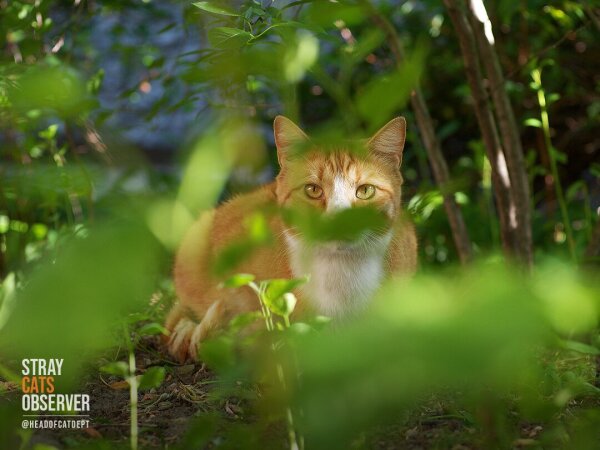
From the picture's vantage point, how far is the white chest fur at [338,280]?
5.06ft

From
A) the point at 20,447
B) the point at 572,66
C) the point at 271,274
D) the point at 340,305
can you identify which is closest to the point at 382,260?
the point at 340,305

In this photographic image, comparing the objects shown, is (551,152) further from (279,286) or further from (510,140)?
(279,286)

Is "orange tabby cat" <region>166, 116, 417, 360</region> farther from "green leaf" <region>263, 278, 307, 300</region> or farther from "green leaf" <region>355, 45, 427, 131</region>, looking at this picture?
"green leaf" <region>355, 45, 427, 131</region>

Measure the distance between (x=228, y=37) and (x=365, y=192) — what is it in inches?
29.2

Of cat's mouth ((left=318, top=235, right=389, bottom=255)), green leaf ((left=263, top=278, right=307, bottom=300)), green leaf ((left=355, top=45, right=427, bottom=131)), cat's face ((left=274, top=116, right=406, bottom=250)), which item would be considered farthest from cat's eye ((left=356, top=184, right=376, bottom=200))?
green leaf ((left=355, top=45, right=427, bottom=131))

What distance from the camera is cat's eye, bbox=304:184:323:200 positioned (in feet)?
4.44

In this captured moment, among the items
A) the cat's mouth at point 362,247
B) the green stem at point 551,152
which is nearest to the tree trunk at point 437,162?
the green stem at point 551,152

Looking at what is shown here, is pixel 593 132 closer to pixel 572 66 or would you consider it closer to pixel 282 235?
pixel 572 66

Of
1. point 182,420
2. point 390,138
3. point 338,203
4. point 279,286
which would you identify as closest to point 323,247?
point 338,203

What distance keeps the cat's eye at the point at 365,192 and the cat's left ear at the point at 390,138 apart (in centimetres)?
8

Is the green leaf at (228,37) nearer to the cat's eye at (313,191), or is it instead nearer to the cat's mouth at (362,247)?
the cat's eye at (313,191)

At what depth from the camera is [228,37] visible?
2.44 feet

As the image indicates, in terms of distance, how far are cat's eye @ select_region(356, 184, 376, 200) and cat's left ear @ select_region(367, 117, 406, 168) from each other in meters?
0.08

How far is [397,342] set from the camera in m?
0.34
